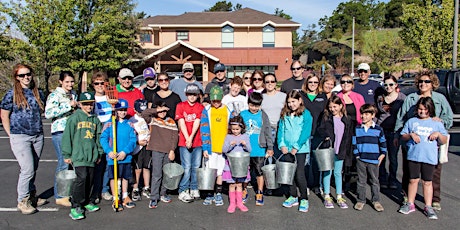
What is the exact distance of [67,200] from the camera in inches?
223

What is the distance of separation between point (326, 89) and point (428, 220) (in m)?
2.48

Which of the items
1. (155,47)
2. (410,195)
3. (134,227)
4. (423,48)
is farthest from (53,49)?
(423,48)

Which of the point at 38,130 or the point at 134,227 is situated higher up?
the point at 38,130

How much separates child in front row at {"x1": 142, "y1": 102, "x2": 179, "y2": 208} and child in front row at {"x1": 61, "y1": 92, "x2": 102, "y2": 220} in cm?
80

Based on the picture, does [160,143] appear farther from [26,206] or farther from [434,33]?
[434,33]

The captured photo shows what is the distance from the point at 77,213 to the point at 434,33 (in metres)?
24.7

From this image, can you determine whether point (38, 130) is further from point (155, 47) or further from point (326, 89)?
point (155, 47)

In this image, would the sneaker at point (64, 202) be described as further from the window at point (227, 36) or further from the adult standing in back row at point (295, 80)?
the window at point (227, 36)

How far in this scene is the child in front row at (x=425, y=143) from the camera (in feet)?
16.3

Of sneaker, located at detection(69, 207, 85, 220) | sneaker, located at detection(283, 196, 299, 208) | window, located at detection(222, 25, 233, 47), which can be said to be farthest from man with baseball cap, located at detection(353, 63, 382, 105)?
window, located at detection(222, 25, 233, 47)

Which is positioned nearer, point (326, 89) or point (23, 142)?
point (23, 142)

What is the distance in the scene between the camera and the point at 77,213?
5.09 metres

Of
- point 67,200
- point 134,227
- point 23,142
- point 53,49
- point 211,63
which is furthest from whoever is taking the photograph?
point 211,63

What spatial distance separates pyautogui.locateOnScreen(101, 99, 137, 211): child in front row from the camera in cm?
533
